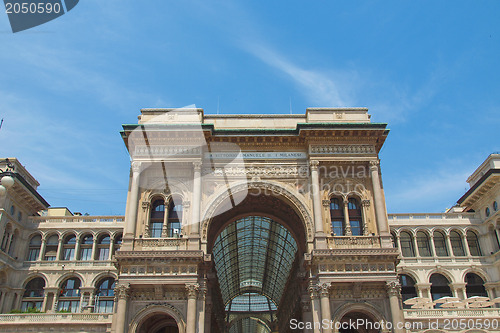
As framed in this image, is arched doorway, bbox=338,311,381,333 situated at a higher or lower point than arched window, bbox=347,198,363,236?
lower

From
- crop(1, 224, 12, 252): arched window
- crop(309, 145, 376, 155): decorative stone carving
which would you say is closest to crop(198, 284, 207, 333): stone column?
crop(309, 145, 376, 155): decorative stone carving

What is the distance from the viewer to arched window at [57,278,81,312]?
Result: 49.2 metres

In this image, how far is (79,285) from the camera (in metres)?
50.5

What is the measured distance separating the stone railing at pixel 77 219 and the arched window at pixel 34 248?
6.49 ft

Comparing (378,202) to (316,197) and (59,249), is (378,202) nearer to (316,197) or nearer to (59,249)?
(316,197)

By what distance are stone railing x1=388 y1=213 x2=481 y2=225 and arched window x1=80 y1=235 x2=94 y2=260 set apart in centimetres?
3463

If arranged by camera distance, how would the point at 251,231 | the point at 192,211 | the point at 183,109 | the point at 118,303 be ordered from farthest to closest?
the point at 251,231 < the point at 183,109 < the point at 192,211 < the point at 118,303

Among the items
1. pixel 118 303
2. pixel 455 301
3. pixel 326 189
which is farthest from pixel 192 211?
pixel 455 301

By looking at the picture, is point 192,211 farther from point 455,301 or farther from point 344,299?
point 455,301

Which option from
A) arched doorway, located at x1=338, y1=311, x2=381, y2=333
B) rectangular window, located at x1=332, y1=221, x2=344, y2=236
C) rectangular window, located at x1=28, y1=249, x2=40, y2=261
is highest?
rectangular window, located at x1=28, y1=249, x2=40, y2=261

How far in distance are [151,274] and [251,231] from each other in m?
23.9

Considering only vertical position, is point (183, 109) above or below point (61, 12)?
above

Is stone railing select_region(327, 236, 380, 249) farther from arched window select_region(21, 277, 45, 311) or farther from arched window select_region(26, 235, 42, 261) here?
arched window select_region(26, 235, 42, 261)

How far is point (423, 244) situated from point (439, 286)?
489cm
